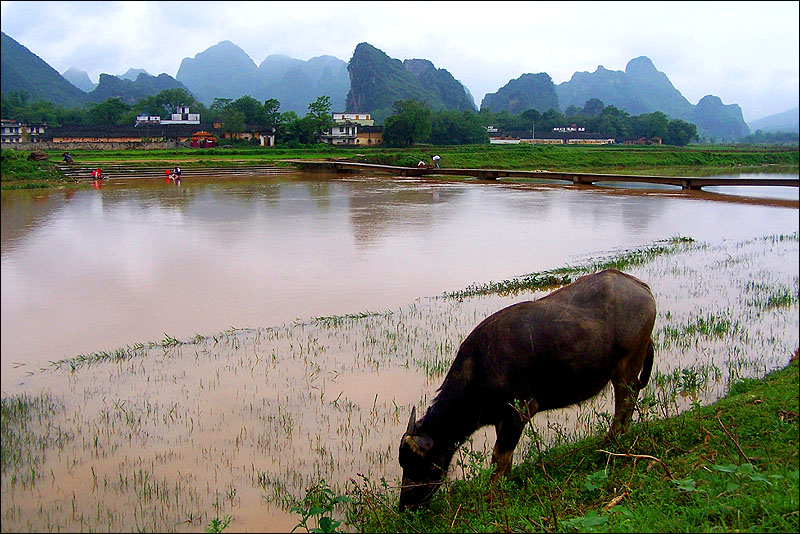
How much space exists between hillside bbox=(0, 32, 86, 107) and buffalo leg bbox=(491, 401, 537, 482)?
301 cm

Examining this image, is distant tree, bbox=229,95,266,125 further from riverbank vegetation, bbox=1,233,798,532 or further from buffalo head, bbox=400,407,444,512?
buffalo head, bbox=400,407,444,512

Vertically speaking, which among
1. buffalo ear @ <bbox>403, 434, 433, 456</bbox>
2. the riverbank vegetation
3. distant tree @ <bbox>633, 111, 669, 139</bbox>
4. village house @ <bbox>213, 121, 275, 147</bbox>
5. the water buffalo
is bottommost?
the riverbank vegetation

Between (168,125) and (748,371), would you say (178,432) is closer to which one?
(748,371)

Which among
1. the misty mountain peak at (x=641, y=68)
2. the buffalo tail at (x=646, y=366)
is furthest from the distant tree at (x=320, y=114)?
the misty mountain peak at (x=641, y=68)

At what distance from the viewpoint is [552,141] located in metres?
72.4

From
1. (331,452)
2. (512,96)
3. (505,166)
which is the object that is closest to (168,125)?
(505,166)

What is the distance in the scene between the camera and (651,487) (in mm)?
3359

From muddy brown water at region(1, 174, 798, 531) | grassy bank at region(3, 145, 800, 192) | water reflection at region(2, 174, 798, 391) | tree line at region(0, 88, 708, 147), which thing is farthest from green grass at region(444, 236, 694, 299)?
tree line at region(0, 88, 708, 147)

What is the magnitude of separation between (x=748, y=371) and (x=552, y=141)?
6990 centimetres

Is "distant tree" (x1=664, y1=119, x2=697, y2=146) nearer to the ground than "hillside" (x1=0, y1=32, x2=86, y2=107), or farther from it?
farther from it

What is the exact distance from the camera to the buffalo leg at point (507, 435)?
3.67 m

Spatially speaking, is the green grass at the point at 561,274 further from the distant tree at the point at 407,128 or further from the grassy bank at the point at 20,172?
the distant tree at the point at 407,128

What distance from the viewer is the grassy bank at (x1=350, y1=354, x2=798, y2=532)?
9.21 ft

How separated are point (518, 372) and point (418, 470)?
2.74ft
